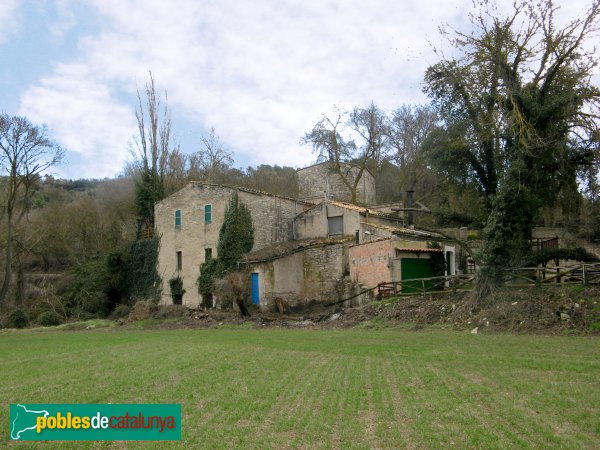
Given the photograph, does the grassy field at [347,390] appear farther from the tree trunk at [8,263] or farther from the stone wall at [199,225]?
the tree trunk at [8,263]

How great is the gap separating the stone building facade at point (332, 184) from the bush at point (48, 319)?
2120 cm

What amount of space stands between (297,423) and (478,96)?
19.2 metres

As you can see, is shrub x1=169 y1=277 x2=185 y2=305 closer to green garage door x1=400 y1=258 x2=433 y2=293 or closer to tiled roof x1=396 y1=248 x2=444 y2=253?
green garage door x1=400 y1=258 x2=433 y2=293

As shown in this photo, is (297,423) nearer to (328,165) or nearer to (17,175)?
(17,175)

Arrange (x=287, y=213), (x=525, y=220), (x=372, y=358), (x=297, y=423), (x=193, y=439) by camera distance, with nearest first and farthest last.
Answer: (x=193, y=439) < (x=297, y=423) < (x=372, y=358) < (x=525, y=220) < (x=287, y=213)

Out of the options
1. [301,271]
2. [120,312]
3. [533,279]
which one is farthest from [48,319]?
[533,279]

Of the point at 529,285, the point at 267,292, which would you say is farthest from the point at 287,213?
the point at 529,285

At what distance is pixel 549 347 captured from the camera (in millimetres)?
13578

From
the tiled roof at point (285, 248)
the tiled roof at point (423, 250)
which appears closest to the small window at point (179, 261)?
the tiled roof at point (285, 248)

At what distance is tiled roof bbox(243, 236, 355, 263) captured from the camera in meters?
30.0

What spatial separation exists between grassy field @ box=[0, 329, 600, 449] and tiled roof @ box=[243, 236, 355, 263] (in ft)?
49.2

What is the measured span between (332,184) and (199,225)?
14.8m

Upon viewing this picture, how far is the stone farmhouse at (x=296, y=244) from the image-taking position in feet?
90.4

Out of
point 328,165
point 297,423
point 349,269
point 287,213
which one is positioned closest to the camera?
point 297,423
